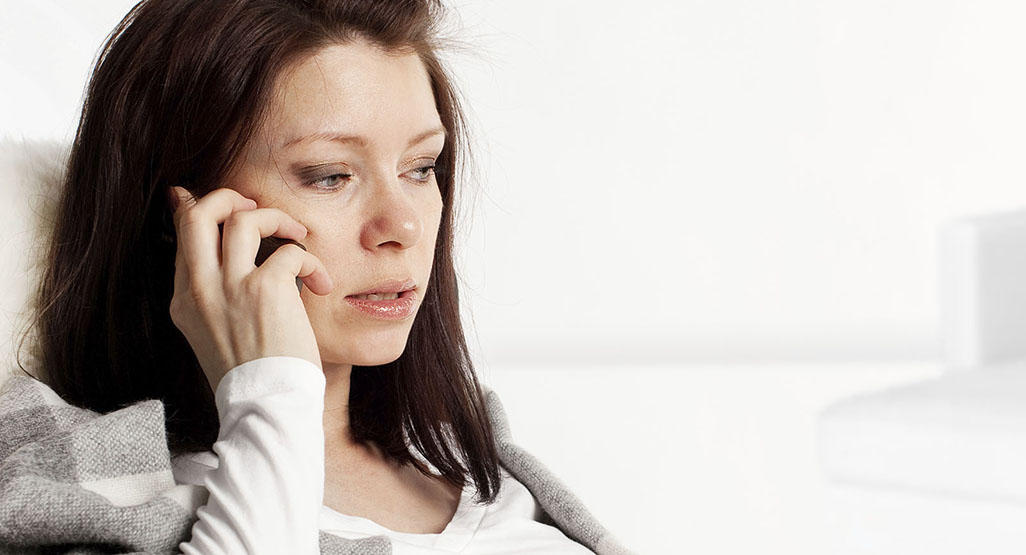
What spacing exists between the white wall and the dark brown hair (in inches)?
28.0

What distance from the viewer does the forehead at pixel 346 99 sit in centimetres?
108

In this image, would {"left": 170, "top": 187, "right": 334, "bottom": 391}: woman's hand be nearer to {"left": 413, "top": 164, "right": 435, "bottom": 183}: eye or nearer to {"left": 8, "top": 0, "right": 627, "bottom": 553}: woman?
{"left": 8, "top": 0, "right": 627, "bottom": 553}: woman

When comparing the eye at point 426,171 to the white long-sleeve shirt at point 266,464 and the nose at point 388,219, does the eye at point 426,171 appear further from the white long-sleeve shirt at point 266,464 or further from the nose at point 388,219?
the white long-sleeve shirt at point 266,464

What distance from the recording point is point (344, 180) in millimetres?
1095

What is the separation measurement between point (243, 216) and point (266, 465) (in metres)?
0.24

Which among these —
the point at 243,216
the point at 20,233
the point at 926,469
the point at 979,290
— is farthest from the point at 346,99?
the point at 926,469

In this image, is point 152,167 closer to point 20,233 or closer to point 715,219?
point 20,233

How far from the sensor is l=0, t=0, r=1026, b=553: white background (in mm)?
1843

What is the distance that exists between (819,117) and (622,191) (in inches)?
13.6

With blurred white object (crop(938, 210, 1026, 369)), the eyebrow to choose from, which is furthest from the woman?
blurred white object (crop(938, 210, 1026, 369))

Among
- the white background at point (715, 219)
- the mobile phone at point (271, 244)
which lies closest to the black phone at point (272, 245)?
the mobile phone at point (271, 244)

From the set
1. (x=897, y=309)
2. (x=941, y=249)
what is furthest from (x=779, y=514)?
(x=941, y=249)

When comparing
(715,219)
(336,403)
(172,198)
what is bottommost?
(336,403)

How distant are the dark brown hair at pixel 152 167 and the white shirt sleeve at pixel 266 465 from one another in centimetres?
20
